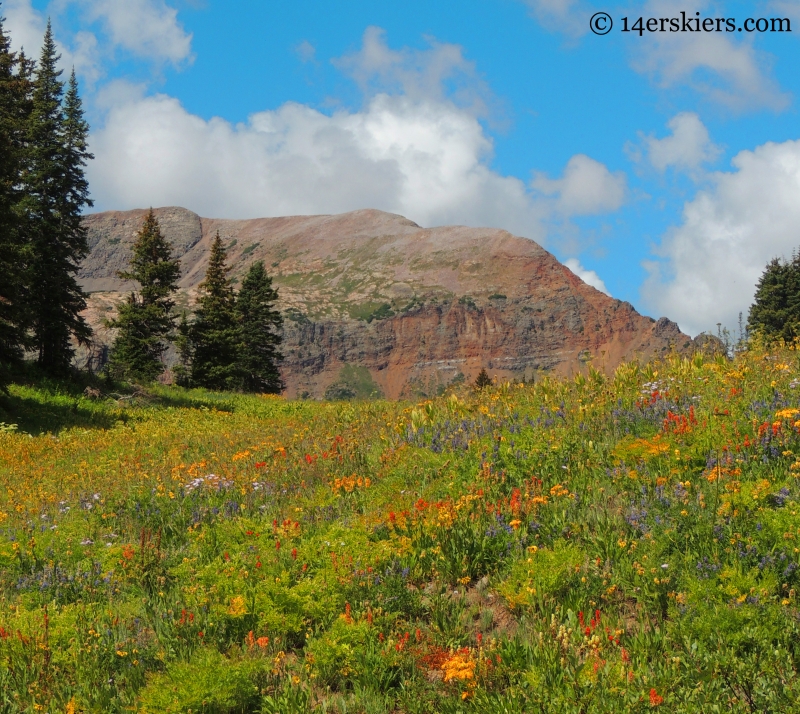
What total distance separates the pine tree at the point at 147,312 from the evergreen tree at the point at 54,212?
24.7 feet

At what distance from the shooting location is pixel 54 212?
3117 centimetres

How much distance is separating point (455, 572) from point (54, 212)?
3075 centimetres

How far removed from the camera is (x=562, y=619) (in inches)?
192

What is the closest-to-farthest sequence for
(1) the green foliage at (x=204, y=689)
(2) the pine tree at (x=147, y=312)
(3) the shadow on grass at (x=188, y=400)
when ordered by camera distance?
(1) the green foliage at (x=204, y=689) < (3) the shadow on grass at (x=188, y=400) < (2) the pine tree at (x=147, y=312)

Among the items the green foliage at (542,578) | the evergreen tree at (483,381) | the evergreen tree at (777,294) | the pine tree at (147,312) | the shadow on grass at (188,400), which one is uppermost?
the evergreen tree at (777,294)

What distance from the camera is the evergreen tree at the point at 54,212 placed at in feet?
97.6

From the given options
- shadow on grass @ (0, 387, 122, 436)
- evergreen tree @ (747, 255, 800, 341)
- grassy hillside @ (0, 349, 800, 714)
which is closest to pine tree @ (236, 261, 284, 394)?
shadow on grass @ (0, 387, 122, 436)

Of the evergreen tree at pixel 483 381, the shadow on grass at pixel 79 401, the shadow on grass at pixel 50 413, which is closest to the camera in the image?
the evergreen tree at pixel 483 381

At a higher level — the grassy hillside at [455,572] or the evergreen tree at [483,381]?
the evergreen tree at [483,381]

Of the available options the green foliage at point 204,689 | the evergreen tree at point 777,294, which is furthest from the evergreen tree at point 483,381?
the evergreen tree at point 777,294

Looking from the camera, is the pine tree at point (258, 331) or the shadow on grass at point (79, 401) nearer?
the shadow on grass at point (79, 401)

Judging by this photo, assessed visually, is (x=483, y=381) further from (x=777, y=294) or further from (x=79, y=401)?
(x=777, y=294)

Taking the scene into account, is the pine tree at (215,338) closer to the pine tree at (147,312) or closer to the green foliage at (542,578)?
the pine tree at (147,312)

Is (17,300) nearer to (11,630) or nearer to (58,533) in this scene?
(58,533)
